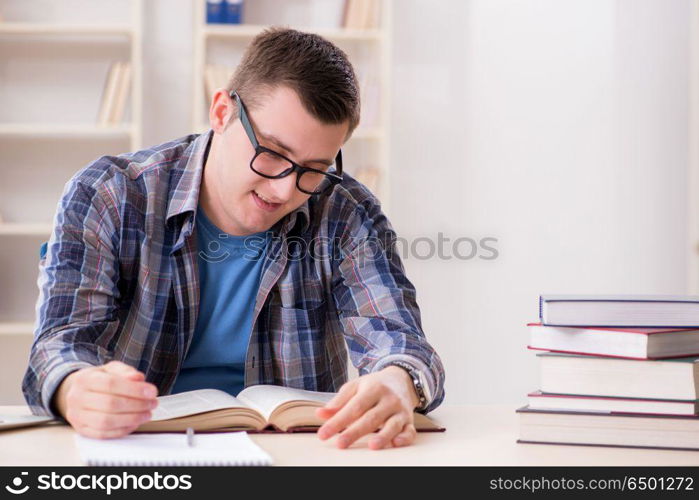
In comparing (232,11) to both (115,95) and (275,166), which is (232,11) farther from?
(275,166)

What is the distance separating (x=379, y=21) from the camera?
330 centimetres

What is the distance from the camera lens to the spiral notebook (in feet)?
2.90

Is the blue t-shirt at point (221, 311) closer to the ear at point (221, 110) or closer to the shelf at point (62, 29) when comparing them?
the ear at point (221, 110)

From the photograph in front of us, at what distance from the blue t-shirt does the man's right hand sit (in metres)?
0.50

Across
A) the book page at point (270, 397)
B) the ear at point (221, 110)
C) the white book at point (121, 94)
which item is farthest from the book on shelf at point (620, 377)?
the white book at point (121, 94)

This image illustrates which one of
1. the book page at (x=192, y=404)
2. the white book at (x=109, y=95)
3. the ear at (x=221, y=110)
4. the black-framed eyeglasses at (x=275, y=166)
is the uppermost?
the white book at (x=109, y=95)

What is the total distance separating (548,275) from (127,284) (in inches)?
97.7

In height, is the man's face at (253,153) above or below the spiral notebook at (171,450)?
above

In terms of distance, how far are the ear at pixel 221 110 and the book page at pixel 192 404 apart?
1.79 ft

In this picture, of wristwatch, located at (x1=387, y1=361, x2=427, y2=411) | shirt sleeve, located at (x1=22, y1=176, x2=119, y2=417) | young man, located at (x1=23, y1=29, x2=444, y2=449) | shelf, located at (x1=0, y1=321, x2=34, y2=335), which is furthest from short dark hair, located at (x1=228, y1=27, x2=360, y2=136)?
shelf, located at (x1=0, y1=321, x2=34, y2=335)

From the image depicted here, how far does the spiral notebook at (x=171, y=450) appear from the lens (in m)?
0.88

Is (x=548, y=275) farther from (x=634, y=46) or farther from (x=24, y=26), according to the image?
(x=24, y=26)

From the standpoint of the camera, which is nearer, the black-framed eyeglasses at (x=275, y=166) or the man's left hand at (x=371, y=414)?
the man's left hand at (x=371, y=414)
